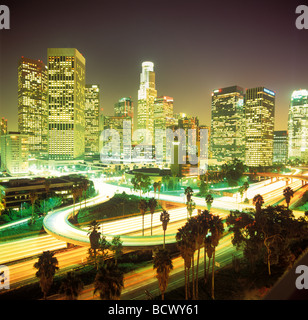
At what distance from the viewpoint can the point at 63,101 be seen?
149 meters

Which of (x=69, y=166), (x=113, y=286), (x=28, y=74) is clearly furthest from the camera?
(x=28, y=74)

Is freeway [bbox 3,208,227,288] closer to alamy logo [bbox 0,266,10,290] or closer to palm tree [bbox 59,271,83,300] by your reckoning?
alamy logo [bbox 0,266,10,290]

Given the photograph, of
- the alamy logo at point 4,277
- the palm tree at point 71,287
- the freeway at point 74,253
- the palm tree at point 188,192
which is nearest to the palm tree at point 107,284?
the palm tree at point 71,287

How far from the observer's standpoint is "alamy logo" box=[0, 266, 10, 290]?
25.2 m

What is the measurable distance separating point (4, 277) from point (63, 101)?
453 ft

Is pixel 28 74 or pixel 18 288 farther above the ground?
pixel 28 74

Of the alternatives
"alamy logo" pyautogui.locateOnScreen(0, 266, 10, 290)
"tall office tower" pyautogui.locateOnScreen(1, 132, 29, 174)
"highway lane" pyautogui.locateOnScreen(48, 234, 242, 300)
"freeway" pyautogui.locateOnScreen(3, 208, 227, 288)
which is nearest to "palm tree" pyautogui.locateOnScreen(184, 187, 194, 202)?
"freeway" pyautogui.locateOnScreen(3, 208, 227, 288)

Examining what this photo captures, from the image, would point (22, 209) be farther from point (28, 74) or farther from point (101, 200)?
point (28, 74)

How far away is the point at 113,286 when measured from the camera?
53.0 ft

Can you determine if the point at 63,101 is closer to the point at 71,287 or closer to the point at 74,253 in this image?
the point at 74,253

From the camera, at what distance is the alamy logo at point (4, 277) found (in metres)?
25.2

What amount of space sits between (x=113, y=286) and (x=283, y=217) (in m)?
25.8

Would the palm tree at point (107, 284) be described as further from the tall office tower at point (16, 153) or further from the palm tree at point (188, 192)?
the tall office tower at point (16, 153)
